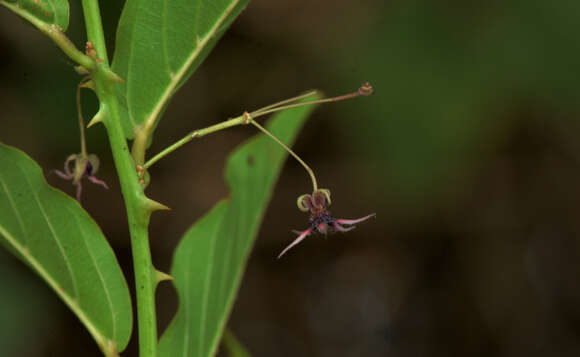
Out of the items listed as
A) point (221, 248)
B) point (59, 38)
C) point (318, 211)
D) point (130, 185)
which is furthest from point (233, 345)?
point (59, 38)

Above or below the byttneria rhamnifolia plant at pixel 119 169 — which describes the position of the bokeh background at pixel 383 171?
above

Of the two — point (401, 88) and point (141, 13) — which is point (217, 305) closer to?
point (141, 13)

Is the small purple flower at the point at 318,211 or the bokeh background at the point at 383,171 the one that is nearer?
the small purple flower at the point at 318,211

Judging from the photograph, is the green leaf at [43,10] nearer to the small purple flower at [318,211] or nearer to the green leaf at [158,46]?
the green leaf at [158,46]

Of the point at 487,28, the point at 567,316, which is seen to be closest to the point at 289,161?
the point at 487,28

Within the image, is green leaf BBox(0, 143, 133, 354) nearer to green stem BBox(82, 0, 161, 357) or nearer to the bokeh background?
green stem BBox(82, 0, 161, 357)

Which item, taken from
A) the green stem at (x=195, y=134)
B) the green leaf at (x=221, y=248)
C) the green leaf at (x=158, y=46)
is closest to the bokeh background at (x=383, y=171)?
the green leaf at (x=221, y=248)

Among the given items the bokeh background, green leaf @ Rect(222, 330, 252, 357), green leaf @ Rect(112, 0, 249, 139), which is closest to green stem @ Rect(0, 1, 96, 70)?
green leaf @ Rect(112, 0, 249, 139)
